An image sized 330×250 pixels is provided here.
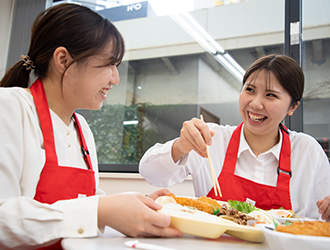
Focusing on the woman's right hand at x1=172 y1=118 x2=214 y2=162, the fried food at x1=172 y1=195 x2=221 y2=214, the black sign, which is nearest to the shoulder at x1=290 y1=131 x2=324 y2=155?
the woman's right hand at x1=172 y1=118 x2=214 y2=162

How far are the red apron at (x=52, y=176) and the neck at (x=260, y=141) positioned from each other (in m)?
0.95

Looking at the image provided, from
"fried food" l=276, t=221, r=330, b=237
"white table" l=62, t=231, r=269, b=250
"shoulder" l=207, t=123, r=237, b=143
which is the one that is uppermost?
"shoulder" l=207, t=123, r=237, b=143

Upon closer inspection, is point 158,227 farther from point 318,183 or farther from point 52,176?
point 318,183

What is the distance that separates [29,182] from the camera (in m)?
0.91

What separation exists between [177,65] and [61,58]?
1.93 metres

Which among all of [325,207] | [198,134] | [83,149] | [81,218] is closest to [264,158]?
[325,207]

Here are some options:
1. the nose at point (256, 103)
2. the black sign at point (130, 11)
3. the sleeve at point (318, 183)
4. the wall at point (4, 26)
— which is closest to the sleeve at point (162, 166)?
the nose at point (256, 103)

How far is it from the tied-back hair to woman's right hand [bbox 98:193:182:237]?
669 millimetres

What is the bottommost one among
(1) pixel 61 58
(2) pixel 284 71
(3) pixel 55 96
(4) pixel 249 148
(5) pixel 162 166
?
(5) pixel 162 166

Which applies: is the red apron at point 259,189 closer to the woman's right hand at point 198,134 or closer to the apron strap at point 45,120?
the woman's right hand at point 198,134

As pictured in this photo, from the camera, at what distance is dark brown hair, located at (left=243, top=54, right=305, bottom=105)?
5.06 ft

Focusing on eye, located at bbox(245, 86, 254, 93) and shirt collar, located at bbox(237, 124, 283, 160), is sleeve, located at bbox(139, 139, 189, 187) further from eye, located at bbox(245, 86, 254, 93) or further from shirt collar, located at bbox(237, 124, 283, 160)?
eye, located at bbox(245, 86, 254, 93)

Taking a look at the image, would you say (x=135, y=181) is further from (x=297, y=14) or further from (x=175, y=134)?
(x=297, y=14)

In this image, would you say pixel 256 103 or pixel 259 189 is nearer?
pixel 259 189
